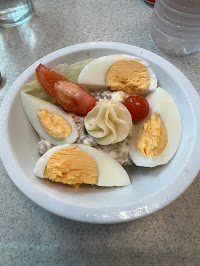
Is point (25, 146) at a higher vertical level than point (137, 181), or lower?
higher

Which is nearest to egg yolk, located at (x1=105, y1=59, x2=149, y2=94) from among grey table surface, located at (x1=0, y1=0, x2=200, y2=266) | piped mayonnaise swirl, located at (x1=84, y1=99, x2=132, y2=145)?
piped mayonnaise swirl, located at (x1=84, y1=99, x2=132, y2=145)

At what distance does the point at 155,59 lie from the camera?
3.04 ft

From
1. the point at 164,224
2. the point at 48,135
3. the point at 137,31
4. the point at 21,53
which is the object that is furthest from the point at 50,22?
the point at 164,224

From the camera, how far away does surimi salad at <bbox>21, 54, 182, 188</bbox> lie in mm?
792

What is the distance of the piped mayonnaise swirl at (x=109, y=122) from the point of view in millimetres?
826

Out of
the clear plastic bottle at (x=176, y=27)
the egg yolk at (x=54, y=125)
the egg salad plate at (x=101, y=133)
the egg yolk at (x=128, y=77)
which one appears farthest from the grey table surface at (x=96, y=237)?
the clear plastic bottle at (x=176, y=27)

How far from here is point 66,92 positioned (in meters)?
0.89

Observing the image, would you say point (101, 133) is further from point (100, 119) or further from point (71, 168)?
point (71, 168)

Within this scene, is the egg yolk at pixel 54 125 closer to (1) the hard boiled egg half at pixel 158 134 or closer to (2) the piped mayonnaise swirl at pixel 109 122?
(2) the piped mayonnaise swirl at pixel 109 122

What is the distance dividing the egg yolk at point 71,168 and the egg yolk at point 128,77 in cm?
30

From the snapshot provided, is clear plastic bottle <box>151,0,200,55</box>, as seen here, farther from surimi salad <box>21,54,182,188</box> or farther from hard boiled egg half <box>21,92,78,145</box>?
hard boiled egg half <box>21,92,78,145</box>

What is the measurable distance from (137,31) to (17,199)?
0.96m

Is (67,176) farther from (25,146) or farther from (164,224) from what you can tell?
(164,224)

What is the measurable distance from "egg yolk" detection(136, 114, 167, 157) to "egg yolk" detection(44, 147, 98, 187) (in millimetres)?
160
